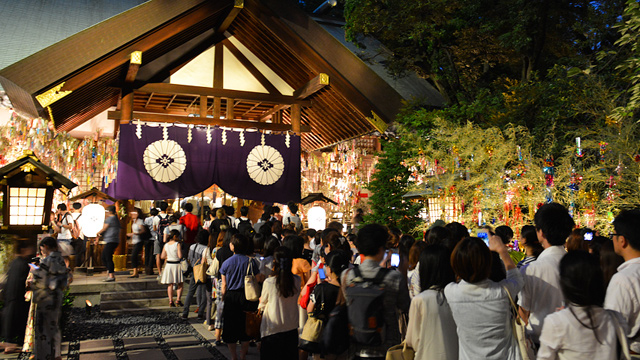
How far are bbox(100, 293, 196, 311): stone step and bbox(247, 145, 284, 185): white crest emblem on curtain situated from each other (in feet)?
15.9

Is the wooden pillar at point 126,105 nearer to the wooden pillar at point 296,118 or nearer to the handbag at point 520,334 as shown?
the wooden pillar at point 296,118

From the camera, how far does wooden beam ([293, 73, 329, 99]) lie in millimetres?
13070

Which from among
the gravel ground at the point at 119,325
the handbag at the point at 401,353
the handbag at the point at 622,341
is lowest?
the gravel ground at the point at 119,325

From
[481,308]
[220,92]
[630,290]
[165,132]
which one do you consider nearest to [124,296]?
[165,132]

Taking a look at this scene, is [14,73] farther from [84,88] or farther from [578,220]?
[578,220]

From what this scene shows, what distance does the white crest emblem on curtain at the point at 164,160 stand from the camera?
42.0 ft

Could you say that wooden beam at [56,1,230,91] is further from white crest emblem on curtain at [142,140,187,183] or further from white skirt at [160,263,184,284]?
white skirt at [160,263,184,284]

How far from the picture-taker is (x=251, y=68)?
14547 mm

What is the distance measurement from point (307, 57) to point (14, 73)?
689 centimetres

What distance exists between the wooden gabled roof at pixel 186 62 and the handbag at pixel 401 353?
8.67 meters

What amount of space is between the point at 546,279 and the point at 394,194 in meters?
8.17

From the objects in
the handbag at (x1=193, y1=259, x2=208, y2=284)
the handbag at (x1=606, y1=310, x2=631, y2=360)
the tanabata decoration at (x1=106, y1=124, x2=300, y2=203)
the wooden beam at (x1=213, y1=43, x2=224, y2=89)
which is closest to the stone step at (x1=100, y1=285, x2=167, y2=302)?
the handbag at (x1=193, y1=259, x2=208, y2=284)

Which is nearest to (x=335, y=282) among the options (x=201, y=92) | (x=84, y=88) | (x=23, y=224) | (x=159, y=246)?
(x=23, y=224)

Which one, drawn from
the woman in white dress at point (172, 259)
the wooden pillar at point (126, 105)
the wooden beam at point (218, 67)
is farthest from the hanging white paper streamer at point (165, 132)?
the woman in white dress at point (172, 259)
